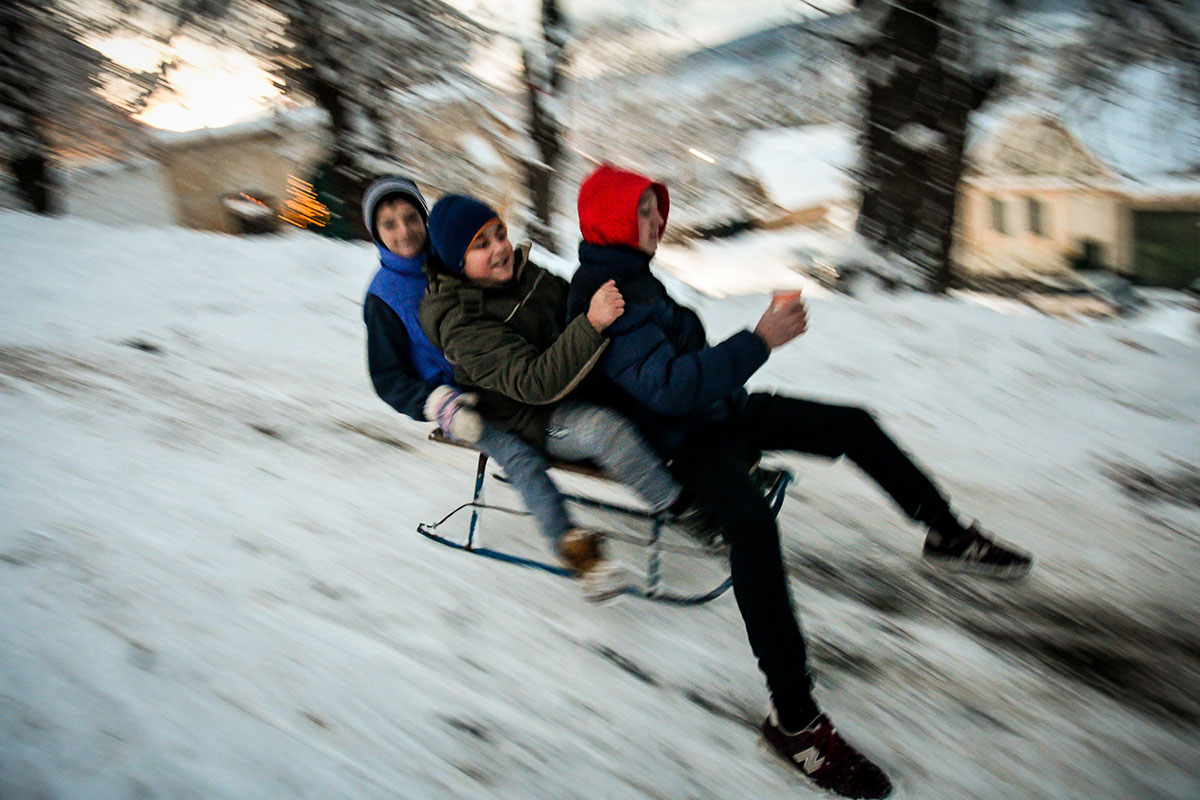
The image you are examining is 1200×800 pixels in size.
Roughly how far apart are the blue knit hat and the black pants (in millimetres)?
971

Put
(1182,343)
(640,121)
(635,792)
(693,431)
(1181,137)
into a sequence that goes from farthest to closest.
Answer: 1. (640,121)
2. (1181,137)
3. (1182,343)
4. (693,431)
5. (635,792)

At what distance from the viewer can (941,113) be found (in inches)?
264

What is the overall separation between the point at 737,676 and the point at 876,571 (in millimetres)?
942

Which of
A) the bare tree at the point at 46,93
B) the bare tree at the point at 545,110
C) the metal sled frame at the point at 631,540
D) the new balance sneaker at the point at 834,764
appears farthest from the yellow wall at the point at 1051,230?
the bare tree at the point at 46,93

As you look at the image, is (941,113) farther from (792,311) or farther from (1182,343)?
(792,311)

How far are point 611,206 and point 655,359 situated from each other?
492 millimetres

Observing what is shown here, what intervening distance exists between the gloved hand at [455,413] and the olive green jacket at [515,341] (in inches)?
2.8

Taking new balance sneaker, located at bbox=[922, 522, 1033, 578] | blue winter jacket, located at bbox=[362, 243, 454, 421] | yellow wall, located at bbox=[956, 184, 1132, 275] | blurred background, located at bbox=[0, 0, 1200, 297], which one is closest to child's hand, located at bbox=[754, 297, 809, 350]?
new balance sneaker, located at bbox=[922, 522, 1033, 578]

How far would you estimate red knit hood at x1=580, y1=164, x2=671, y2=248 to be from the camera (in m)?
2.42

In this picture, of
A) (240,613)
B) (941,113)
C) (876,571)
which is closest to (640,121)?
(941,113)

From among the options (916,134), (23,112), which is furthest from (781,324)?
(23,112)

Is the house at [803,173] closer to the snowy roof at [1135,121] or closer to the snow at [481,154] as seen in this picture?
the snowy roof at [1135,121]

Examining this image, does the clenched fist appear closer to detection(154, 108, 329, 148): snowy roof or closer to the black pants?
the black pants

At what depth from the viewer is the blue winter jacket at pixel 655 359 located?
7.73 ft
